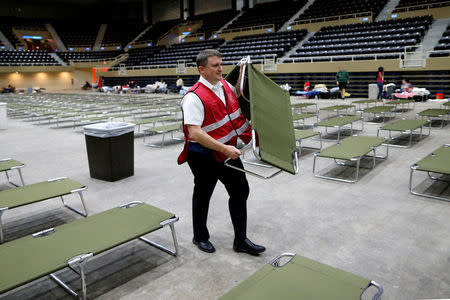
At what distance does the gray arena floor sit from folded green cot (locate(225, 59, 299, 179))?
84 centimetres

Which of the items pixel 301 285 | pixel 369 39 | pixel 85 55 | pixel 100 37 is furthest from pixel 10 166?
pixel 100 37

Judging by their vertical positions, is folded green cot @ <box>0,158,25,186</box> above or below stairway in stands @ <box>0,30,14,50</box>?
below

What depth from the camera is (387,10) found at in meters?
20.9

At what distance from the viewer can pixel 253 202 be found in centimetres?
368

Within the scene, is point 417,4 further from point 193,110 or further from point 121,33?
point 121,33

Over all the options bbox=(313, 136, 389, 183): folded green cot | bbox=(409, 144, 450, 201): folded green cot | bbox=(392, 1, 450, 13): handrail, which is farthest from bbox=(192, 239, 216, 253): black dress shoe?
bbox=(392, 1, 450, 13): handrail

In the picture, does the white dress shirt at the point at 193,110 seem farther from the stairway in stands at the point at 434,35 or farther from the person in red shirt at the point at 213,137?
the stairway in stands at the point at 434,35

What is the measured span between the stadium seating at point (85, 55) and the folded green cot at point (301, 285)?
34.3 m

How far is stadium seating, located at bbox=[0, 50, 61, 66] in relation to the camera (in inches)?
1115

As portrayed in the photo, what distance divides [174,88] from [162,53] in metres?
7.87

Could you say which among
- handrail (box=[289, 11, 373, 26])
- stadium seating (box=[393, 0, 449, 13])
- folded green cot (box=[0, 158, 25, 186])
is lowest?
folded green cot (box=[0, 158, 25, 186])

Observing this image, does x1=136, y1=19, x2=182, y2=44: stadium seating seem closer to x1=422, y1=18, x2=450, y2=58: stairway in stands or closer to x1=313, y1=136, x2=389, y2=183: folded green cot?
x1=422, y1=18, x2=450, y2=58: stairway in stands

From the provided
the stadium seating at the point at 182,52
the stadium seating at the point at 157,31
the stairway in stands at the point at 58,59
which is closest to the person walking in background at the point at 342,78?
the stadium seating at the point at 182,52

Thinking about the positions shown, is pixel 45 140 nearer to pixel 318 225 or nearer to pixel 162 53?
pixel 318 225
